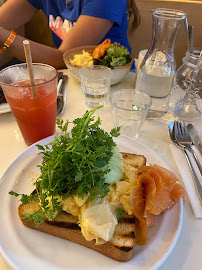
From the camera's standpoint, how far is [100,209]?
76 centimetres

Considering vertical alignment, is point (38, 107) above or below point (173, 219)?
above

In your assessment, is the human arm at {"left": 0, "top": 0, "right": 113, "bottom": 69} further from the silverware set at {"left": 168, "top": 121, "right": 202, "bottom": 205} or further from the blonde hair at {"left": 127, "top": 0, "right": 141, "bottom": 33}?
the silverware set at {"left": 168, "top": 121, "right": 202, "bottom": 205}

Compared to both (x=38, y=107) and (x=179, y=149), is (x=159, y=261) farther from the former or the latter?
(x=38, y=107)

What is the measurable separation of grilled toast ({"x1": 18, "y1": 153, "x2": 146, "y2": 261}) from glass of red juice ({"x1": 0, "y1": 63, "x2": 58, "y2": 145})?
46 cm

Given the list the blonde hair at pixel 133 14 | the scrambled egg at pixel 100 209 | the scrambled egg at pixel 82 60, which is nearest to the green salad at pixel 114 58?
the scrambled egg at pixel 82 60

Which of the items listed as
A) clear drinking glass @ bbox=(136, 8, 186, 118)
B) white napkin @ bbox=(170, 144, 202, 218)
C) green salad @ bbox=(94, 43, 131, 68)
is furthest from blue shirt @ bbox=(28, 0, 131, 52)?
white napkin @ bbox=(170, 144, 202, 218)

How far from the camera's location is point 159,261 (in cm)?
66

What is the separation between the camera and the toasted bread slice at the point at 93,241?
2.33 feet

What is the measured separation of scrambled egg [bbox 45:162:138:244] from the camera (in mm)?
729

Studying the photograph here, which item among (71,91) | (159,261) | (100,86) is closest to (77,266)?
(159,261)

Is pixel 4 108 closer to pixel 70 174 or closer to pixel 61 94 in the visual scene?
pixel 61 94

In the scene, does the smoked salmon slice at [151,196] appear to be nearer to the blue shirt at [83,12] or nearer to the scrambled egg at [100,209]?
the scrambled egg at [100,209]

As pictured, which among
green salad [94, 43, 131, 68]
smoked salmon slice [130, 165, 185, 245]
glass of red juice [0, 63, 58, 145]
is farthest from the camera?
green salad [94, 43, 131, 68]

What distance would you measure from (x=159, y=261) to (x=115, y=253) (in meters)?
0.14
